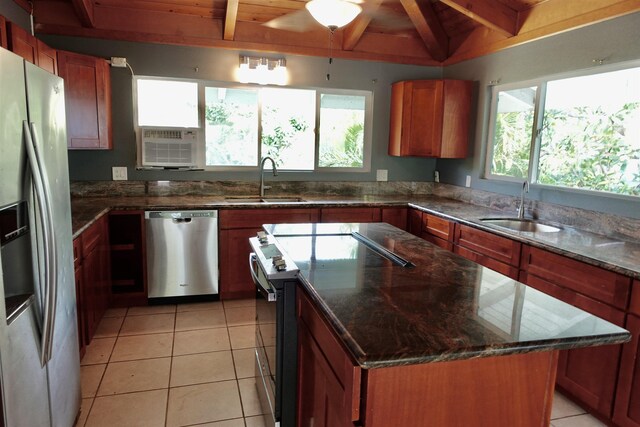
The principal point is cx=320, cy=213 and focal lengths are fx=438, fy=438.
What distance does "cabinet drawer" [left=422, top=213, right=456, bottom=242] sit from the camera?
3.53 metres

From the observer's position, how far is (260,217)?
3.77 metres

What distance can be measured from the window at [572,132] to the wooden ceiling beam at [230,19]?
2374mm

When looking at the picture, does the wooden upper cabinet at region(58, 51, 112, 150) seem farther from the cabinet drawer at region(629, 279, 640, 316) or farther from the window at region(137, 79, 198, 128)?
the cabinet drawer at region(629, 279, 640, 316)

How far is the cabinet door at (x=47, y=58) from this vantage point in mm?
2912

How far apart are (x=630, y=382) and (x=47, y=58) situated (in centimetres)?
399

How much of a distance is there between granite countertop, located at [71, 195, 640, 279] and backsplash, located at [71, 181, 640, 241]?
8cm

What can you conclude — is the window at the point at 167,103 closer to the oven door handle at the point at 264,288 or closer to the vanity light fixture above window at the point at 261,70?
the vanity light fixture above window at the point at 261,70

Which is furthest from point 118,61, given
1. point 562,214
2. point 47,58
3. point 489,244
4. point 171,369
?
point 562,214

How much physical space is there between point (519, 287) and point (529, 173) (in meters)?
2.22

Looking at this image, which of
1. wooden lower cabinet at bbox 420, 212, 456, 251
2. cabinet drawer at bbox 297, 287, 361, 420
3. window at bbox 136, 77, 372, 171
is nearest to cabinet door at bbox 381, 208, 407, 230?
wooden lower cabinet at bbox 420, 212, 456, 251

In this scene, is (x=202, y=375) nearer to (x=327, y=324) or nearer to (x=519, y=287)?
(x=327, y=324)

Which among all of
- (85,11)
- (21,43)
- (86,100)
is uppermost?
(85,11)

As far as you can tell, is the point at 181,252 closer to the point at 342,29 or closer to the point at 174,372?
the point at 174,372

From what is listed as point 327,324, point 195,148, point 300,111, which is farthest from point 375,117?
point 327,324
